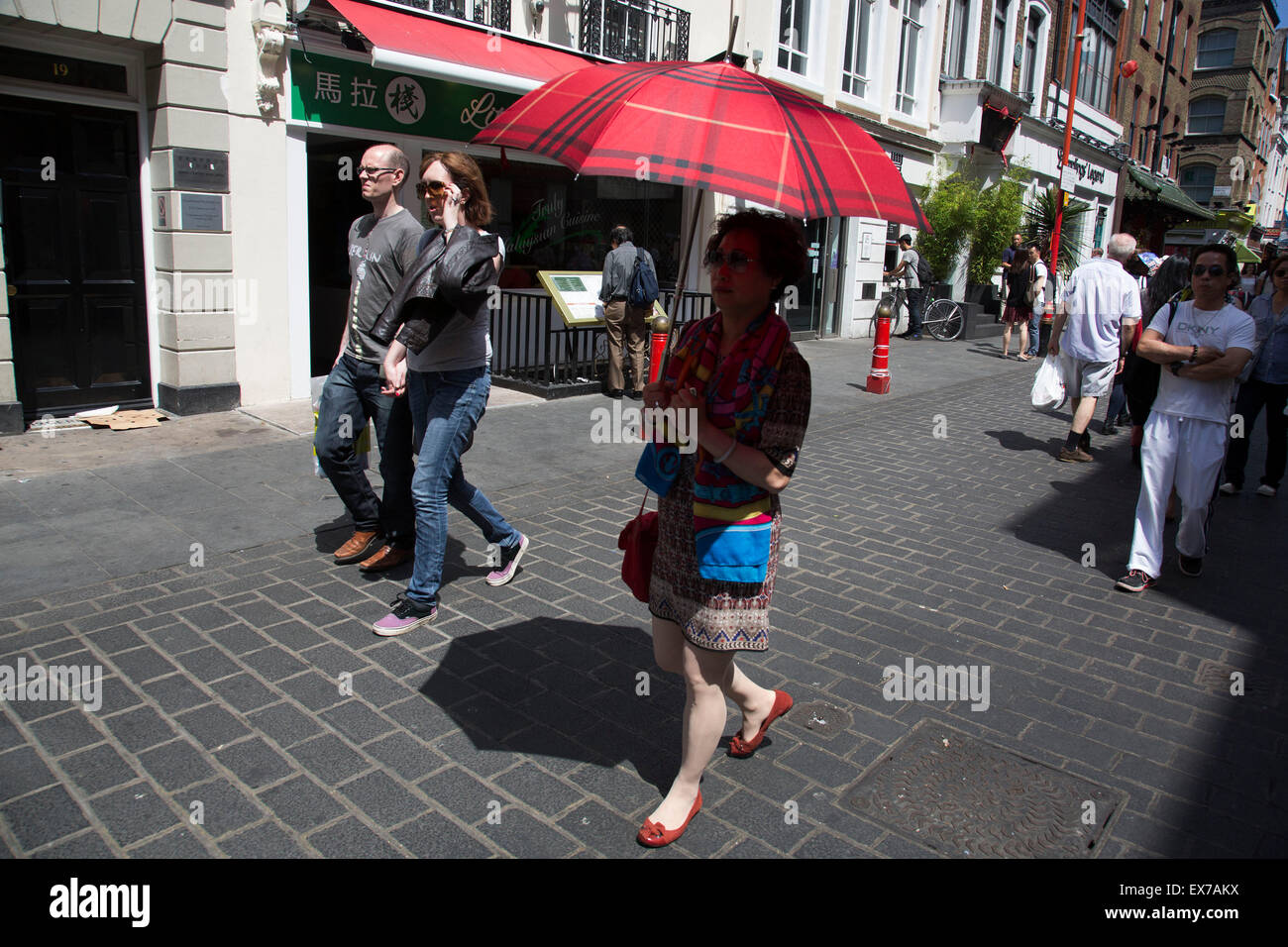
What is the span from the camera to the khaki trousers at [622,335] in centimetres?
1011

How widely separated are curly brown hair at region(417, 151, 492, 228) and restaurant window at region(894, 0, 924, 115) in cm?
1729

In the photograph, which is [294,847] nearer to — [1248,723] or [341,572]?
[341,572]

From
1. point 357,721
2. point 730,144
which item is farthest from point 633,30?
point 357,721

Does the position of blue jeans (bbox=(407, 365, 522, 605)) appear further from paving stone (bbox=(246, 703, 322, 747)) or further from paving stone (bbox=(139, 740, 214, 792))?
paving stone (bbox=(139, 740, 214, 792))

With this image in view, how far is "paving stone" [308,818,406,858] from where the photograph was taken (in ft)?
9.00

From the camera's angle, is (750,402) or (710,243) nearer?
(750,402)

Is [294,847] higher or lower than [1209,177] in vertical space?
lower

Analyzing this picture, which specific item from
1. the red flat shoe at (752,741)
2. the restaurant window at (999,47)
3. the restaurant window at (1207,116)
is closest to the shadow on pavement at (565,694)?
the red flat shoe at (752,741)

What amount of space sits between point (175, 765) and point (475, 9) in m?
9.60

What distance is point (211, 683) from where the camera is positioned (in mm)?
3684

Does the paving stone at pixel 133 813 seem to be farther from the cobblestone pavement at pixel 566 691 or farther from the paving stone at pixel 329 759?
the paving stone at pixel 329 759

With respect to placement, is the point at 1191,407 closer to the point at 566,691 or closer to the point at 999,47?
the point at 566,691
